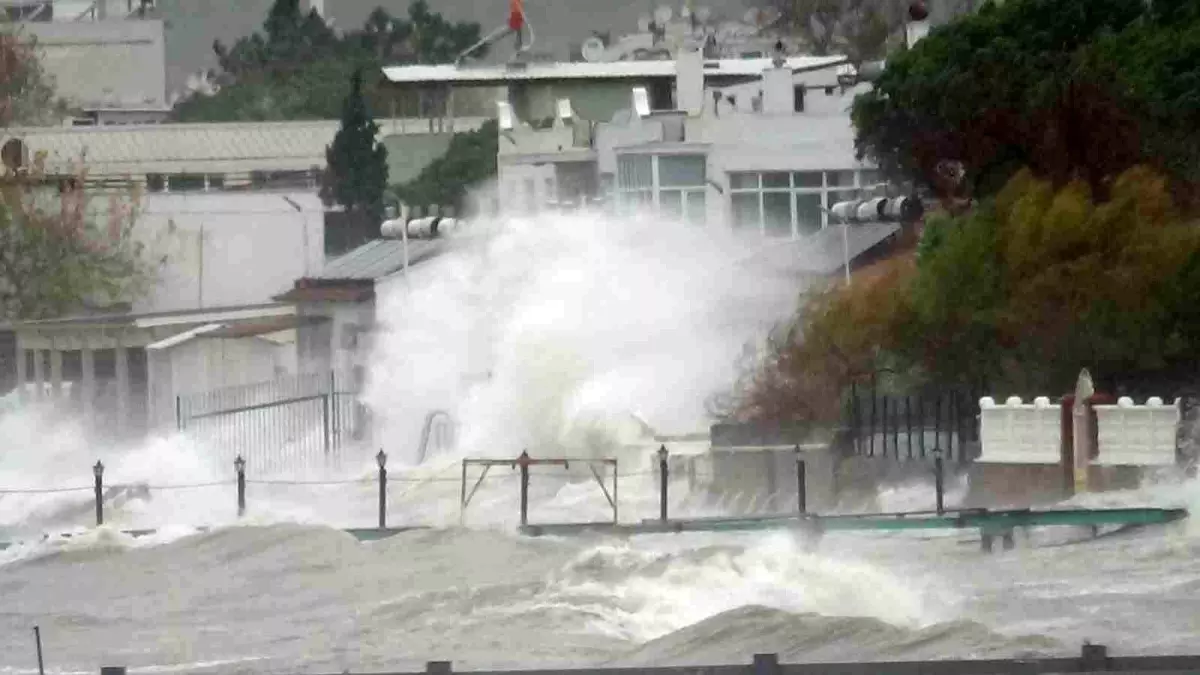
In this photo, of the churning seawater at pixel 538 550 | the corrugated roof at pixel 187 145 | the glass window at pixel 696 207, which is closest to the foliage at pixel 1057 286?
the churning seawater at pixel 538 550

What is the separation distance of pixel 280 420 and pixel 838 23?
4599 centimetres

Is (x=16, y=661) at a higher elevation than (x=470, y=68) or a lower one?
lower

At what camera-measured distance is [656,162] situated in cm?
5800

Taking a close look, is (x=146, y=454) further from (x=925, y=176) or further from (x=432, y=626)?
(x=432, y=626)

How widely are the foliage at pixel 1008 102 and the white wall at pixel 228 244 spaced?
84.8 ft

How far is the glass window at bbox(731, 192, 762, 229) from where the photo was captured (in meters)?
57.0

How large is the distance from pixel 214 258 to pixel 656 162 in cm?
2206

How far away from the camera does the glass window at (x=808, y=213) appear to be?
56.2 metres

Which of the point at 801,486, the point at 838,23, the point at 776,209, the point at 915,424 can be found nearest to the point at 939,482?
the point at 801,486

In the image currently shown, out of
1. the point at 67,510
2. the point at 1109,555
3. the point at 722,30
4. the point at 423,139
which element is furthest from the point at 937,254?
the point at 722,30

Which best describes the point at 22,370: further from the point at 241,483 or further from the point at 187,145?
the point at 241,483

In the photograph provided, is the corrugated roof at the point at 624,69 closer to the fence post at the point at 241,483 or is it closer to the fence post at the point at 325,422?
the fence post at the point at 325,422

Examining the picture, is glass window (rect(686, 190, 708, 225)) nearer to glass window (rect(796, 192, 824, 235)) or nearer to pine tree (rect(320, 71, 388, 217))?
glass window (rect(796, 192, 824, 235))

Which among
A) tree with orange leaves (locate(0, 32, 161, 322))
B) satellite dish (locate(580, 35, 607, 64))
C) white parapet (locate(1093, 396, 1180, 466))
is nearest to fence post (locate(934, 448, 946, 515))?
white parapet (locate(1093, 396, 1180, 466))
